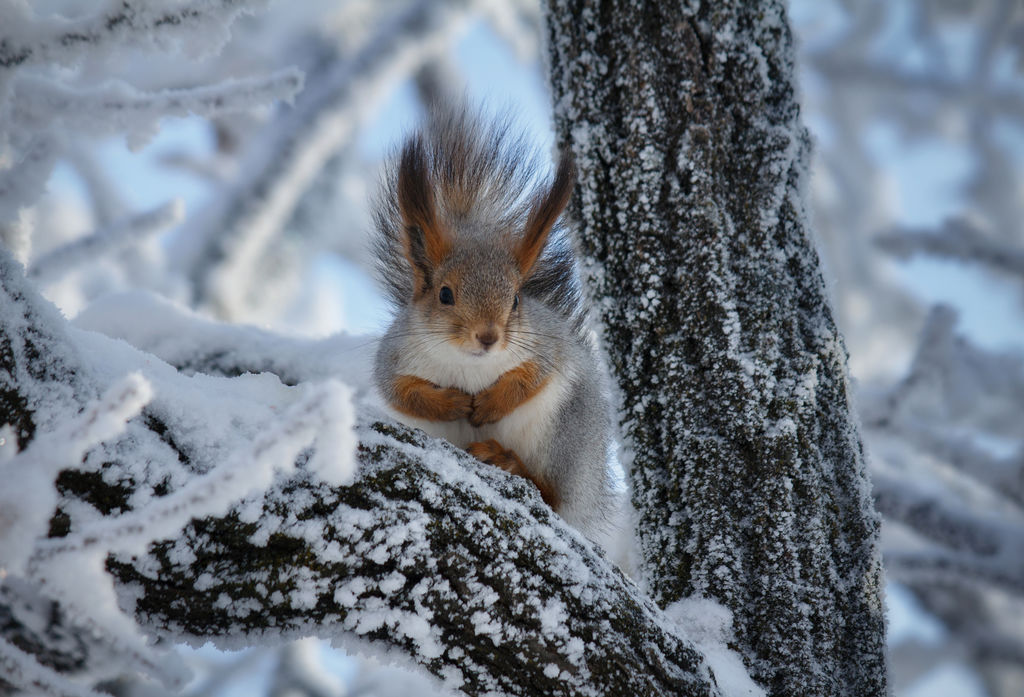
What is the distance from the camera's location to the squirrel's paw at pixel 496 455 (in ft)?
4.72

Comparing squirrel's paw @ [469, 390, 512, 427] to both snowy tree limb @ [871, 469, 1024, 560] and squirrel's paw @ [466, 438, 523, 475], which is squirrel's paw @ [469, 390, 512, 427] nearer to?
squirrel's paw @ [466, 438, 523, 475]

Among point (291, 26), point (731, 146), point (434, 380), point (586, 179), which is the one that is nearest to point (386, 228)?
point (434, 380)

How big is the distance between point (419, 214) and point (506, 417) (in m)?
0.48

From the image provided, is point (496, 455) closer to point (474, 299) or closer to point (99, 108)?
point (474, 299)

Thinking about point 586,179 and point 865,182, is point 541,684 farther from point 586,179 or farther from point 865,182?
point 865,182

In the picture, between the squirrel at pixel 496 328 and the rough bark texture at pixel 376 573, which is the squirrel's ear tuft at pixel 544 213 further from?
the rough bark texture at pixel 376 573

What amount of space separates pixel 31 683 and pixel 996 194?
38.4ft

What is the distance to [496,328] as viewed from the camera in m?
1.53

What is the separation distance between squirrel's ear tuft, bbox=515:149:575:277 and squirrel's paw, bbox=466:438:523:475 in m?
0.41

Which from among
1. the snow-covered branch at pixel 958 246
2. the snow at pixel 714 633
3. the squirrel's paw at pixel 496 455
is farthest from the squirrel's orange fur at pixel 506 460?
the snow-covered branch at pixel 958 246

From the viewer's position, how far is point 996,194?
→ 9.88 m

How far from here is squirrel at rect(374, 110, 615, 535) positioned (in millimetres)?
1545

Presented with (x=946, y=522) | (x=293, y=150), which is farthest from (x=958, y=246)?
(x=293, y=150)

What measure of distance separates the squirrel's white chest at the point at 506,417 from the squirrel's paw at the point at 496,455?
0.23 feet
